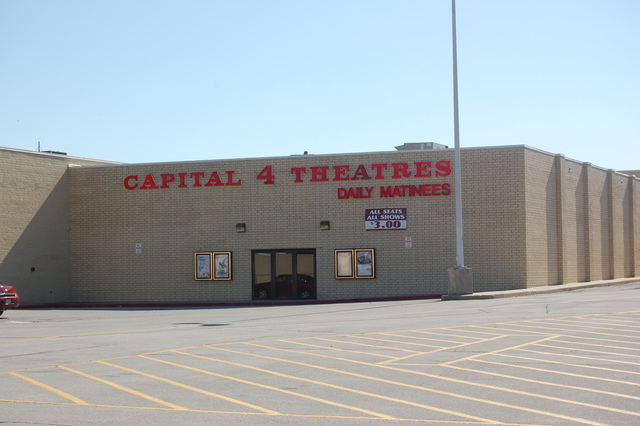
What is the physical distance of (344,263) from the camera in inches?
1309

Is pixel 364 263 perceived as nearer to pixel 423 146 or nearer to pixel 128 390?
pixel 423 146

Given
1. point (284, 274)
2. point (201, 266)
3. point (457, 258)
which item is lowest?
point (284, 274)

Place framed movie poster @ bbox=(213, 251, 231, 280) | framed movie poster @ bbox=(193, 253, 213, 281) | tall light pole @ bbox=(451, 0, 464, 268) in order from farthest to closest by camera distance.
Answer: framed movie poster @ bbox=(193, 253, 213, 281) < framed movie poster @ bbox=(213, 251, 231, 280) < tall light pole @ bbox=(451, 0, 464, 268)

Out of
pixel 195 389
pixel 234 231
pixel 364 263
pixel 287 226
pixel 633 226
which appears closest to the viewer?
pixel 195 389

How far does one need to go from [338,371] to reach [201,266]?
23.5 metres

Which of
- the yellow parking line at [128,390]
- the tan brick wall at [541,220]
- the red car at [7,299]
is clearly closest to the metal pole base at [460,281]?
the tan brick wall at [541,220]

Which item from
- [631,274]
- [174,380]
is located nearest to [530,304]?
[174,380]

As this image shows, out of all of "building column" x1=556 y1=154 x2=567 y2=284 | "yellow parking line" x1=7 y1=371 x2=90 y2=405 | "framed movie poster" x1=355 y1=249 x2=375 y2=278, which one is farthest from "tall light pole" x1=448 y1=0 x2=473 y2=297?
"yellow parking line" x1=7 y1=371 x2=90 y2=405

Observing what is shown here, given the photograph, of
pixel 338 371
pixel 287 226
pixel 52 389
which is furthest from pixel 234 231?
pixel 52 389

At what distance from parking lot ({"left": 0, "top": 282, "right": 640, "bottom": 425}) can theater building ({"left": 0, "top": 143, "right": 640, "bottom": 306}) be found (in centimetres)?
1201

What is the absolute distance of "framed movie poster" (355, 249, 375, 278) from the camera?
32969 mm

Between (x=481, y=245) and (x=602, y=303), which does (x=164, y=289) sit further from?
(x=602, y=303)

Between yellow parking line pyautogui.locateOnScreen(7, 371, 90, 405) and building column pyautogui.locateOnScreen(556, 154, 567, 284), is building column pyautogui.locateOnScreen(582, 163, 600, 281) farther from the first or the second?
yellow parking line pyautogui.locateOnScreen(7, 371, 90, 405)

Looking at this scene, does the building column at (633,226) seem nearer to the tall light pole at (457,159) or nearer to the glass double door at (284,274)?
the tall light pole at (457,159)
